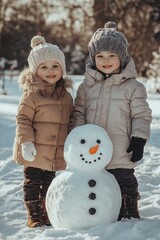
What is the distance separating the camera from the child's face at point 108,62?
3393 mm

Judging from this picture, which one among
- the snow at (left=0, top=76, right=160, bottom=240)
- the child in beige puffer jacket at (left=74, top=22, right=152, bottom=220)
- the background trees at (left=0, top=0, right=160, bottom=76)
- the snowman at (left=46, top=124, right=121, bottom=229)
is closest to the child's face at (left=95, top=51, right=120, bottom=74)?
the child in beige puffer jacket at (left=74, top=22, right=152, bottom=220)

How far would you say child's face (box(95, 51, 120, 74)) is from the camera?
134 inches

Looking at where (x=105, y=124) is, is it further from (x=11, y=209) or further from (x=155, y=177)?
(x=155, y=177)

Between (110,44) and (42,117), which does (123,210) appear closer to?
(42,117)

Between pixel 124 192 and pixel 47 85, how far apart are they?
95 centimetres

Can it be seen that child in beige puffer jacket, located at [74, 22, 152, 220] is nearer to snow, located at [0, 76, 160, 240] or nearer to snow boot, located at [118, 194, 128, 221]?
snow boot, located at [118, 194, 128, 221]

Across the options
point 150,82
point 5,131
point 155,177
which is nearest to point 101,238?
point 155,177

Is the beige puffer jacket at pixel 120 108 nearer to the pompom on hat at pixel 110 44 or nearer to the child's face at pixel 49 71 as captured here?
the pompom on hat at pixel 110 44

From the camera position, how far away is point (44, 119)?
137 inches

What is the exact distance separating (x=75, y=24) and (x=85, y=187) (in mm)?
26617

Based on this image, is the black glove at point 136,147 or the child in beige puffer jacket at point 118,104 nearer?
the black glove at point 136,147

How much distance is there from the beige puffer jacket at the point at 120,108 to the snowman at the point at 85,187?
0.17 m

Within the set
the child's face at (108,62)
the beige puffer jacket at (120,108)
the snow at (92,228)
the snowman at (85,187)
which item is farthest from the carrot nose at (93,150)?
the child's face at (108,62)

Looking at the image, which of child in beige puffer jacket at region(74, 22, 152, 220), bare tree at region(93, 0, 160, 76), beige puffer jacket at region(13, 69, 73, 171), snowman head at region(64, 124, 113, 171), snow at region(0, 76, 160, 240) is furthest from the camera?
bare tree at region(93, 0, 160, 76)
